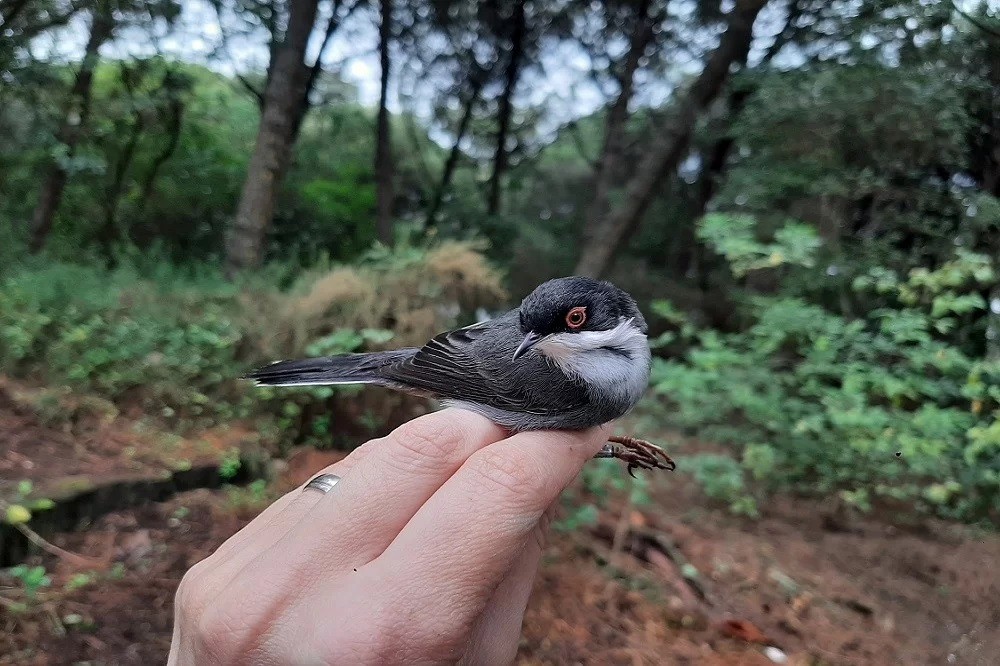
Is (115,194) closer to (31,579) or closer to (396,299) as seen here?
(396,299)

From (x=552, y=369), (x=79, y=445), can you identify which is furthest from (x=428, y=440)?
(x=79, y=445)

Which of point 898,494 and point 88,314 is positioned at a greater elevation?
point 88,314

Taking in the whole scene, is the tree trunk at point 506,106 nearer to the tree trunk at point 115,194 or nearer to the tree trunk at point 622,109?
the tree trunk at point 622,109

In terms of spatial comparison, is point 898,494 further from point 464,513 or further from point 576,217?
point 576,217

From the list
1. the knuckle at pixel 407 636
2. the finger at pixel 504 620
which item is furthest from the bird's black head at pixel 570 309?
the knuckle at pixel 407 636

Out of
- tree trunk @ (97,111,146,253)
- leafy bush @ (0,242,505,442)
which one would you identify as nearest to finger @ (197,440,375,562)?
leafy bush @ (0,242,505,442)

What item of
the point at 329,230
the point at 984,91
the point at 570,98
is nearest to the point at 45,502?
the point at 984,91

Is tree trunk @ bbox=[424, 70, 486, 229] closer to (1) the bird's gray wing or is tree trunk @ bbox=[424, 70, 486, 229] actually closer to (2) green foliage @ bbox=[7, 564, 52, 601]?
(1) the bird's gray wing
